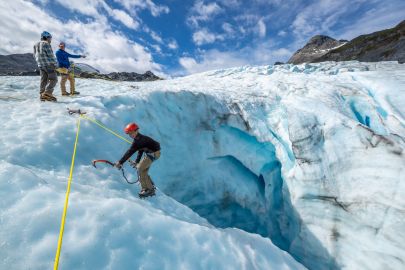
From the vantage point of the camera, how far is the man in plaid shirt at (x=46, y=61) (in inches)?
283

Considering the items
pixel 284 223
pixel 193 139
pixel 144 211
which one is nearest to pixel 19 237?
pixel 144 211

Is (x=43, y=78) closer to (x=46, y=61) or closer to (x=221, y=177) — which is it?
(x=46, y=61)

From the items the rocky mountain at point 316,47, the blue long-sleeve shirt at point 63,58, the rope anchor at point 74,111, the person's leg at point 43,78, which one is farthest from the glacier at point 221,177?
the rocky mountain at point 316,47

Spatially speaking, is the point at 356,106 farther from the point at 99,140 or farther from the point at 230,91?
the point at 99,140

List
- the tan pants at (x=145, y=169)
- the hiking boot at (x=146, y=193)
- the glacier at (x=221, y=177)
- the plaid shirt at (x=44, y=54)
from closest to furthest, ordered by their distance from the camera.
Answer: the glacier at (x=221, y=177), the tan pants at (x=145, y=169), the hiking boot at (x=146, y=193), the plaid shirt at (x=44, y=54)

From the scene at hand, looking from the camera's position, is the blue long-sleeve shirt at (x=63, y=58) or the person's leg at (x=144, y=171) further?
the blue long-sleeve shirt at (x=63, y=58)

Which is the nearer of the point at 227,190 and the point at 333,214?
the point at 333,214

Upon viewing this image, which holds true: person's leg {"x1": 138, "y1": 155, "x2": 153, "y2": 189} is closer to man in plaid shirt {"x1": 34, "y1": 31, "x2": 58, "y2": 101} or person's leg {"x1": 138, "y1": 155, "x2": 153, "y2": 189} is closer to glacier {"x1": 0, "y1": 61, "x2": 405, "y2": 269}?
glacier {"x1": 0, "y1": 61, "x2": 405, "y2": 269}

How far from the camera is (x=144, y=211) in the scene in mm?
4184

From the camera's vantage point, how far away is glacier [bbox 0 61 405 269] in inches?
139

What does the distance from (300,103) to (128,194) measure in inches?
270

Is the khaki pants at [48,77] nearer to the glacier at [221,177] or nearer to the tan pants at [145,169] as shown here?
the glacier at [221,177]

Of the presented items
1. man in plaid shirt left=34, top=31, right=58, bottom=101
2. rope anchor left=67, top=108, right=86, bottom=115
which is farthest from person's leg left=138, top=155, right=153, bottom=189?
man in plaid shirt left=34, top=31, right=58, bottom=101

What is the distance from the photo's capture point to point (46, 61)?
23.9 feet
